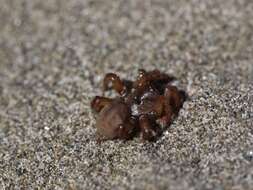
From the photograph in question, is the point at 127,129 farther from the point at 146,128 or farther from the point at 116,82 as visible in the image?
the point at 116,82

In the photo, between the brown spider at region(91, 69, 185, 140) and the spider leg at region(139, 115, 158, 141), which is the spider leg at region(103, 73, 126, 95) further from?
the spider leg at region(139, 115, 158, 141)

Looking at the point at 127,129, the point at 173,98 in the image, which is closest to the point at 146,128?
the point at 127,129

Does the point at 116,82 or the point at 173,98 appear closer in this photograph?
the point at 173,98

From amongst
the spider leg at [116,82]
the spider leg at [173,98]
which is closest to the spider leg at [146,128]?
the spider leg at [173,98]

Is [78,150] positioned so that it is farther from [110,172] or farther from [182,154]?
[182,154]

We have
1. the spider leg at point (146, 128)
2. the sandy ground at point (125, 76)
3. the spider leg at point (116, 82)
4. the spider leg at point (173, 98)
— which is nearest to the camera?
the sandy ground at point (125, 76)

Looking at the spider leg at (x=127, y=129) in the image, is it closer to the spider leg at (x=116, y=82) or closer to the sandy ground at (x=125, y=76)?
the sandy ground at (x=125, y=76)

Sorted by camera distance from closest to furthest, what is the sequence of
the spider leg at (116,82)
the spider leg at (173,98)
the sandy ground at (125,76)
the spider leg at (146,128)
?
1. the sandy ground at (125,76)
2. the spider leg at (146,128)
3. the spider leg at (173,98)
4. the spider leg at (116,82)

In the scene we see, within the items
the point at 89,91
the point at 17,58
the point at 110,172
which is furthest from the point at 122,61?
the point at 110,172

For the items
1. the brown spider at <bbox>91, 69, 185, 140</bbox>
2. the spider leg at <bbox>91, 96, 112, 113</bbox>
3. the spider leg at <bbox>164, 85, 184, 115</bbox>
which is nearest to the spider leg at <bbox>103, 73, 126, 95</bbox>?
the brown spider at <bbox>91, 69, 185, 140</bbox>
